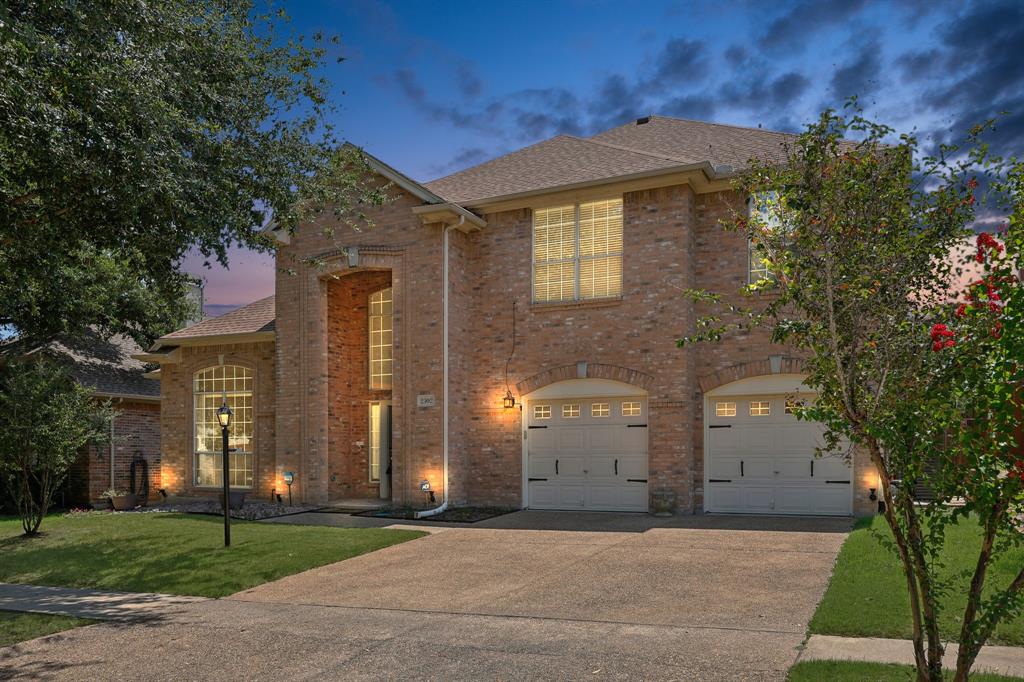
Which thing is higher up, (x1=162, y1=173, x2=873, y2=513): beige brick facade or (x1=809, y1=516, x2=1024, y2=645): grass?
(x1=162, y1=173, x2=873, y2=513): beige brick facade

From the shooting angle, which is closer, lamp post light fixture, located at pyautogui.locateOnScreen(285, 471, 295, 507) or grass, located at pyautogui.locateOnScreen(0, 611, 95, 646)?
grass, located at pyautogui.locateOnScreen(0, 611, 95, 646)

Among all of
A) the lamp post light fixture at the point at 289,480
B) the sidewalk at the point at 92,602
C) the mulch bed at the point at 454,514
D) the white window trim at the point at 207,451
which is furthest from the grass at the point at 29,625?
the white window trim at the point at 207,451

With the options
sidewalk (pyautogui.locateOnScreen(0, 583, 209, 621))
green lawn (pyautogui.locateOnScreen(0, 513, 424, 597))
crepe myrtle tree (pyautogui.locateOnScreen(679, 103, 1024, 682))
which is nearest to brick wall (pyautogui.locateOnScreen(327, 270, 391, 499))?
green lawn (pyautogui.locateOnScreen(0, 513, 424, 597))

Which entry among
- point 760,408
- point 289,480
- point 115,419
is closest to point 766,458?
point 760,408

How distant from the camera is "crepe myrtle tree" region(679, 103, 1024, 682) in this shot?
4281mm

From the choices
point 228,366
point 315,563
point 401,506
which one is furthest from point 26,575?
point 228,366

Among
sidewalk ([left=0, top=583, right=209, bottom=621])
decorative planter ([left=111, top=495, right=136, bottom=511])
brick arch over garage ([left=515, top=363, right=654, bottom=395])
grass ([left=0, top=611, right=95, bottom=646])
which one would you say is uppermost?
brick arch over garage ([left=515, top=363, right=654, bottom=395])

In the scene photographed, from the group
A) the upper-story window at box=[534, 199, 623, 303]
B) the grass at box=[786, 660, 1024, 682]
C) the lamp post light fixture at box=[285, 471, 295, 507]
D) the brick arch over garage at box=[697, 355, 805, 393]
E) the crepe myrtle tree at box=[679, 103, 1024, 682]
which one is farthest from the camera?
the lamp post light fixture at box=[285, 471, 295, 507]

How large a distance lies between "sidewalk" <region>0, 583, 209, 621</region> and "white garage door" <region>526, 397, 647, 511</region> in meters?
8.90

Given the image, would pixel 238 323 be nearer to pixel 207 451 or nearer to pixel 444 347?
pixel 207 451

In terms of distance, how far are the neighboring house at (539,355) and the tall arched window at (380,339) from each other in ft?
0.14

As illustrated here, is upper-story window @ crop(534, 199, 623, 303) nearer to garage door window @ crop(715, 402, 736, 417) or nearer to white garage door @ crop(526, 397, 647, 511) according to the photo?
white garage door @ crop(526, 397, 647, 511)

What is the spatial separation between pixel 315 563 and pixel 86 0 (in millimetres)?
7876

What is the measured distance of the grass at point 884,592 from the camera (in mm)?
7055
